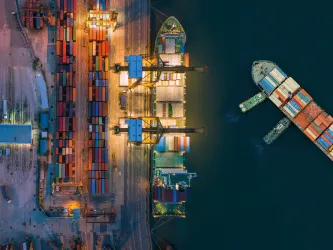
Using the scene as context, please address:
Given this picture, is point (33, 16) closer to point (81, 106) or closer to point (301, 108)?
point (81, 106)

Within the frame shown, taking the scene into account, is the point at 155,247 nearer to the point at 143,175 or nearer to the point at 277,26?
the point at 143,175

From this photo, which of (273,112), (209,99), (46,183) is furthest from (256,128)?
(46,183)

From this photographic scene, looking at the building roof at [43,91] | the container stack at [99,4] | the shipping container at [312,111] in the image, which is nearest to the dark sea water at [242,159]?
the shipping container at [312,111]

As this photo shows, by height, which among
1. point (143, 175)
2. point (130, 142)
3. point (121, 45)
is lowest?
point (143, 175)

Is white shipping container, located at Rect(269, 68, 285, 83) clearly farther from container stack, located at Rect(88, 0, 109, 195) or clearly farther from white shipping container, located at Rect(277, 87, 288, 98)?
container stack, located at Rect(88, 0, 109, 195)

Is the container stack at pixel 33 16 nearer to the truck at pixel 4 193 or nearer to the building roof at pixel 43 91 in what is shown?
the building roof at pixel 43 91

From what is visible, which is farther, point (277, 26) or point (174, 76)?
point (277, 26)
